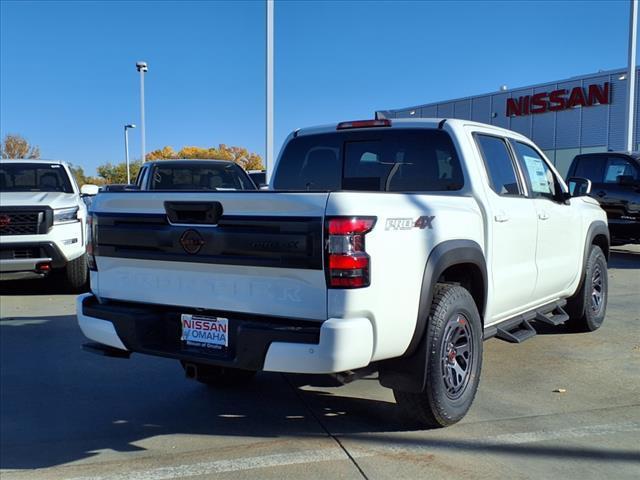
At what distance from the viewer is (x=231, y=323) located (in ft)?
11.4

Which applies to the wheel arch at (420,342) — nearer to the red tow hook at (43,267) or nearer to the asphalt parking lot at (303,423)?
the asphalt parking lot at (303,423)

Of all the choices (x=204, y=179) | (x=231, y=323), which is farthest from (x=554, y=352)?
(x=204, y=179)

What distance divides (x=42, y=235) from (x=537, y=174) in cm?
642

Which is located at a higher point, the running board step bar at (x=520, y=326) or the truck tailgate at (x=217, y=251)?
the truck tailgate at (x=217, y=251)

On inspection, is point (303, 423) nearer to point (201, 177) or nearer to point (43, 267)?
point (43, 267)

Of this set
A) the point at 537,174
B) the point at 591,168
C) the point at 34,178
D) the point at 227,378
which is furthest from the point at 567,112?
the point at 227,378

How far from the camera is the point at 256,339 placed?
3346 mm

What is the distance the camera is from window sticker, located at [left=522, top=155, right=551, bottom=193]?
5.43m

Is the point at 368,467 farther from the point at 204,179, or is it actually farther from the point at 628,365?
the point at 204,179

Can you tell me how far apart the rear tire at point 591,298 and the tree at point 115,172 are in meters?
51.4

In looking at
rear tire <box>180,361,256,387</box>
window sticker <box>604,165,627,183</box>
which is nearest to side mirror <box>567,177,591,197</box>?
rear tire <box>180,361,256,387</box>

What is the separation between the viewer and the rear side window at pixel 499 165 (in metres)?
4.76

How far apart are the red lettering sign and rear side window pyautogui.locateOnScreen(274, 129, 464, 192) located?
994 inches

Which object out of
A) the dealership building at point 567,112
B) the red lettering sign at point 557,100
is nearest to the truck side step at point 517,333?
the dealership building at point 567,112
